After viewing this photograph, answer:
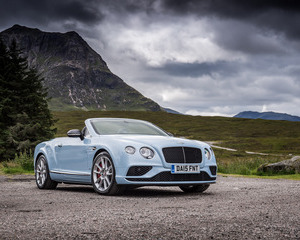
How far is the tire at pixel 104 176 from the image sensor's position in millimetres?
7965

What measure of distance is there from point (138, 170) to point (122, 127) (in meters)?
1.76

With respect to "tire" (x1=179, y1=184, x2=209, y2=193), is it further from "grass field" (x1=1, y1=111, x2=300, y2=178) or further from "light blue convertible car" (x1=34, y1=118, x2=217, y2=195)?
"grass field" (x1=1, y1=111, x2=300, y2=178)

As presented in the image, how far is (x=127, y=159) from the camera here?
25.6 ft

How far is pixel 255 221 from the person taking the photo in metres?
4.72

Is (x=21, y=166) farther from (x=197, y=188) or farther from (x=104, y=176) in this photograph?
(x=197, y=188)

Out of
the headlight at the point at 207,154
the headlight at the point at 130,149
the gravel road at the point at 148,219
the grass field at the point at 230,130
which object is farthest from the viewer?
the grass field at the point at 230,130

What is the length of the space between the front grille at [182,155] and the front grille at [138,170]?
0.46m

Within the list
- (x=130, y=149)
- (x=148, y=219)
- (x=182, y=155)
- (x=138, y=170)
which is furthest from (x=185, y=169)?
(x=148, y=219)

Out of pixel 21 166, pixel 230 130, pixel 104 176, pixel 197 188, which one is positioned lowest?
pixel 21 166

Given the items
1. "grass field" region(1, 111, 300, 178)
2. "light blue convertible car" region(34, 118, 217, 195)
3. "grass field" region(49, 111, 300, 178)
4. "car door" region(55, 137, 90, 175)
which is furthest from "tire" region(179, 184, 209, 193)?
"grass field" region(49, 111, 300, 178)

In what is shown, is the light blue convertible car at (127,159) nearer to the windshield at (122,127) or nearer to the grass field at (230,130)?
the windshield at (122,127)

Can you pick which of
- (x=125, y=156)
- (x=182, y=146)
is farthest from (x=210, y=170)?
(x=125, y=156)

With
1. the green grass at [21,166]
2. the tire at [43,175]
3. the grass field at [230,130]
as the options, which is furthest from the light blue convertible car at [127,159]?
the grass field at [230,130]

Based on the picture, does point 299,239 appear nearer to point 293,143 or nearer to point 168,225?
point 168,225
